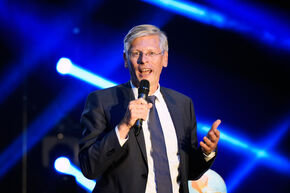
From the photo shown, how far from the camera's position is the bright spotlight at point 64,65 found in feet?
11.9

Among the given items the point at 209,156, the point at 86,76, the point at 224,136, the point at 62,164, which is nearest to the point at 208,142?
the point at 209,156

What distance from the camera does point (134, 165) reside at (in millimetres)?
1600

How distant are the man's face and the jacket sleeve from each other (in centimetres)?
28

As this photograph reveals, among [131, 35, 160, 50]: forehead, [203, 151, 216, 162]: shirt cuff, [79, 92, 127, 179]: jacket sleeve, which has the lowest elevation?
[79, 92, 127, 179]: jacket sleeve

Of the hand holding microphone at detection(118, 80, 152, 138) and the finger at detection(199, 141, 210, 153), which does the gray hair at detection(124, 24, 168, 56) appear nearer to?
the hand holding microphone at detection(118, 80, 152, 138)

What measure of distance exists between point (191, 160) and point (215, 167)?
1.83m

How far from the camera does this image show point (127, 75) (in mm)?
3832

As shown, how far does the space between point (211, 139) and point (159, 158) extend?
0.30 meters

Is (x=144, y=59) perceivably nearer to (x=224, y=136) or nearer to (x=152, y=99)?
(x=152, y=99)

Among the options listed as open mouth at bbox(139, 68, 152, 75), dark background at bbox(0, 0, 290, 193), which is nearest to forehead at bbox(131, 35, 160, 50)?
open mouth at bbox(139, 68, 152, 75)

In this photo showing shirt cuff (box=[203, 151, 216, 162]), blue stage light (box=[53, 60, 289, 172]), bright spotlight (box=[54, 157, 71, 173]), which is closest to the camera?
shirt cuff (box=[203, 151, 216, 162])

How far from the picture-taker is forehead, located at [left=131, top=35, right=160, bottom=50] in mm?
1885

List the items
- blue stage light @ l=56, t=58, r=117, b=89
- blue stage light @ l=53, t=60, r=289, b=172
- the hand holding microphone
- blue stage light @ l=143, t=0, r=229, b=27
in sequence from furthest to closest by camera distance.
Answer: blue stage light @ l=56, t=58, r=117, b=89
blue stage light @ l=143, t=0, r=229, b=27
blue stage light @ l=53, t=60, r=289, b=172
the hand holding microphone

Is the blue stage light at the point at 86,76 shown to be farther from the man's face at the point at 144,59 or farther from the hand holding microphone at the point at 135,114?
the hand holding microphone at the point at 135,114
